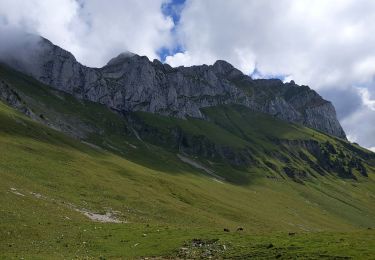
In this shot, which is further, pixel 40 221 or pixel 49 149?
pixel 49 149

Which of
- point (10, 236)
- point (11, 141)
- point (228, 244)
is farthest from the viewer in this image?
point (11, 141)

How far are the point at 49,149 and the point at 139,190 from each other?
36502mm

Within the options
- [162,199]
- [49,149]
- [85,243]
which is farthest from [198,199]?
[85,243]

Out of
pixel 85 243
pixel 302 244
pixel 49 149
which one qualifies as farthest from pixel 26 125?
pixel 302 244

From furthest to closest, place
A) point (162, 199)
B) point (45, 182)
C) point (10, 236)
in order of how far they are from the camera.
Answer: point (162, 199)
point (45, 182)
point (10, 236)

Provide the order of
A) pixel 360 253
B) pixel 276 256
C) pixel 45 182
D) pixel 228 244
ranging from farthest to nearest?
1. pixel 45 182
2. pixel 228 244
3. pixel 276 256
4. pixel 360 253

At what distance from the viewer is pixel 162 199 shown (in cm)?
10338

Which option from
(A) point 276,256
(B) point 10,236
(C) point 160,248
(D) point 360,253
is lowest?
(B) point 10,236

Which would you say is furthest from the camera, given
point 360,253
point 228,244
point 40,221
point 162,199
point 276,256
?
point 162,199

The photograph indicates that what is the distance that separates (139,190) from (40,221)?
55425mm

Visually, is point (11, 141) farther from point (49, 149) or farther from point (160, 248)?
point (160, 248)

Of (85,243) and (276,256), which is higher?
(276,256)

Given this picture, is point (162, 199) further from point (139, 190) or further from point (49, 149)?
point (49, 149)

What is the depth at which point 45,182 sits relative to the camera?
88.5 meters
